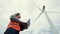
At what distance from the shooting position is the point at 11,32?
401 inches

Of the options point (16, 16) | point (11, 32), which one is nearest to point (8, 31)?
point (11, 32)

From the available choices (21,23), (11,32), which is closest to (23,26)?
(21,23)

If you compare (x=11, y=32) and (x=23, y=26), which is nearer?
(x=11, y=32)

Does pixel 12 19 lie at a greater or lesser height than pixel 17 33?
greater

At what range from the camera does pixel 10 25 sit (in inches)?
411

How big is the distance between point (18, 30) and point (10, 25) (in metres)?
0.45

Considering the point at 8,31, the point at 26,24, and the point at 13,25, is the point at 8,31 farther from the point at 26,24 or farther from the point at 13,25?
the point at 26,24

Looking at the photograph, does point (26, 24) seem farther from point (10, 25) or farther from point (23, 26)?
point (10, 25)

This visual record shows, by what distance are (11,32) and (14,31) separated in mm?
152

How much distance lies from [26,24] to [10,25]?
32.8 inches

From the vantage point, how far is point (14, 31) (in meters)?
10.2

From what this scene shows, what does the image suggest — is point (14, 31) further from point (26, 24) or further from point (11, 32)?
point (26, 24)

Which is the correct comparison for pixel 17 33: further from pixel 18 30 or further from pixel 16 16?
pixel 16 16

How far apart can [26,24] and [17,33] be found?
78cm
